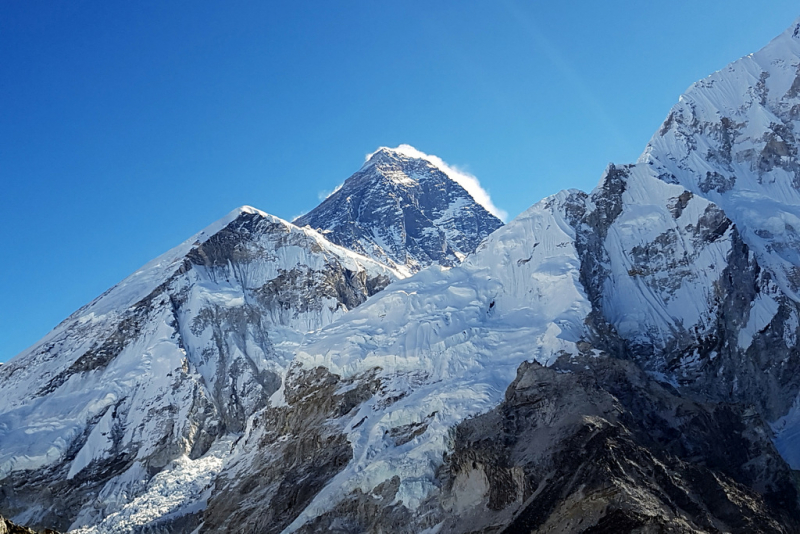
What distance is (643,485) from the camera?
6481 centimetres

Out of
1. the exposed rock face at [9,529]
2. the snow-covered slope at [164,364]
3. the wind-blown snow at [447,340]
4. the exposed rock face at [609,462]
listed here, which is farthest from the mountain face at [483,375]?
the exposed rock face at [9,529]

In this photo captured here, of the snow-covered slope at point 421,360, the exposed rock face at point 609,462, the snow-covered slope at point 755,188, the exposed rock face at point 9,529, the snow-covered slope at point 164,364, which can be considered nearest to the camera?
the exposed rock face at point 9,529

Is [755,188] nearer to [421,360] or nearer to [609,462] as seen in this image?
[421,360]

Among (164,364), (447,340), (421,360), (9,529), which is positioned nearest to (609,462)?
(447,340)

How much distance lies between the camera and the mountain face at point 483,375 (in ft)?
242

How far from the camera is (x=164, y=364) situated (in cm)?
12288

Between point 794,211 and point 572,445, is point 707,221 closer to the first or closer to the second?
point 794,211

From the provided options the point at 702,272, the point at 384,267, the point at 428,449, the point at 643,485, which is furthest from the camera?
the point at 384,267

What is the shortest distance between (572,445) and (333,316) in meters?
75.8

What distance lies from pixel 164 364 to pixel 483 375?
59038 millimetres

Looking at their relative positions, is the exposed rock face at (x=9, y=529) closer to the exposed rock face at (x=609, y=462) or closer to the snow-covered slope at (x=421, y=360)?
the exposed rock face at (x=609, y=462)

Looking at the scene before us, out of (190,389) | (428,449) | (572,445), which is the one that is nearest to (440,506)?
(428,449)

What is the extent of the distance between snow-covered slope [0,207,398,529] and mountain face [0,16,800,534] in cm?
44

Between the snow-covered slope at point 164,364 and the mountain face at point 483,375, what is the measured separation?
44 centimetres
